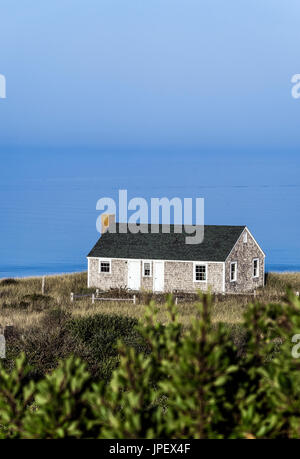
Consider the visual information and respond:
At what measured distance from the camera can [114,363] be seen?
873 inches

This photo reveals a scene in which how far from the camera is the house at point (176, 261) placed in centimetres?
4681

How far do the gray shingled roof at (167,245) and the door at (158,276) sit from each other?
46 cm

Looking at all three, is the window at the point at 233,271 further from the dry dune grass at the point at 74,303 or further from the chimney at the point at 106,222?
the chimney at the point at 106,222

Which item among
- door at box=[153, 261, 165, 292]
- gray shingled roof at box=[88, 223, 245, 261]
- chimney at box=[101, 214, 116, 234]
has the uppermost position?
chimney at box=[101, 214, 116, 234]

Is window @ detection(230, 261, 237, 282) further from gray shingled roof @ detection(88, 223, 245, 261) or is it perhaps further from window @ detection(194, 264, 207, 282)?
window @ detection(194, 264, 207, 282)

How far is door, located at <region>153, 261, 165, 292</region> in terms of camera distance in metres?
47.7

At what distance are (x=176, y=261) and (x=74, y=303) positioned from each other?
840cm

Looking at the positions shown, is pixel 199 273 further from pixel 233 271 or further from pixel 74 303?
pixel 74 303

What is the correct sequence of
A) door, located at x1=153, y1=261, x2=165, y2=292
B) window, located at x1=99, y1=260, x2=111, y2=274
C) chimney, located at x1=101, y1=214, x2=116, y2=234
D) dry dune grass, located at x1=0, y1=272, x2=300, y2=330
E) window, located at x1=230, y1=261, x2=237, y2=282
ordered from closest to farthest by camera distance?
dry dune grass, located at x1=0, y1=272, x2=300, y2=330 → window, located at x1=230, y1=261, x2=237, y2=282 → door, located at x1=153, y1=261, x2=165, y2=292 → window, located at x1=99, y1=260, x2=111, y2=274 → chimney, located at x1=101, y1=214, x2=116, y2=234

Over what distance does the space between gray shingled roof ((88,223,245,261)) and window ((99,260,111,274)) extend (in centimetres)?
41

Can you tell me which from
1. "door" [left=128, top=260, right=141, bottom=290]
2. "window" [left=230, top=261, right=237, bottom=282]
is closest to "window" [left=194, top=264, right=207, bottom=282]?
"window" [left=230, top=261, right=237, bottom=282]

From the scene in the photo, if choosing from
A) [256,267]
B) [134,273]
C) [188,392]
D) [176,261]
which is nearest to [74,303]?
[134,273]

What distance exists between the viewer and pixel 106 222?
53156mm
